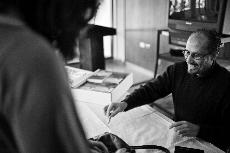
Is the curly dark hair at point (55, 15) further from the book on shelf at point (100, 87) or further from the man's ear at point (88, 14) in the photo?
the book on shelf at point (100, 87)

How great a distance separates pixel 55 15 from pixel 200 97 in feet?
4.05

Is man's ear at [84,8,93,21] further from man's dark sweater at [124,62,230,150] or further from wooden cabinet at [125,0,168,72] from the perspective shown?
wooden cabinet at [125,0,168,72]

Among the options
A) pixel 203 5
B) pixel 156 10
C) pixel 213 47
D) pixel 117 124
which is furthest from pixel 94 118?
pixel 156 10

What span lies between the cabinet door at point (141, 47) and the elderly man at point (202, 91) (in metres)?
2.59

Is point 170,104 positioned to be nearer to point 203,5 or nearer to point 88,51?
point 203,5

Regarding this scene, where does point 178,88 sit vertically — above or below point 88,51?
below

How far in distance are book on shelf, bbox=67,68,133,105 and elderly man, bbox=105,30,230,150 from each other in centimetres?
7

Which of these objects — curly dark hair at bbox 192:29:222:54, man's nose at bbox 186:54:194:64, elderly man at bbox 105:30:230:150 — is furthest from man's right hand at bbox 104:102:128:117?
curly dark hair at bbox 192:29:222:54

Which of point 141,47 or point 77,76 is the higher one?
point 77,76

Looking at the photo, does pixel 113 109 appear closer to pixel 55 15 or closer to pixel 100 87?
pixel 100 87

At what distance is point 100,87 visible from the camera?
1426 millimetres

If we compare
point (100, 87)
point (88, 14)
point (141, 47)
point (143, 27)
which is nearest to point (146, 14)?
point (143, 27)

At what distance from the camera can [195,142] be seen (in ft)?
3.59

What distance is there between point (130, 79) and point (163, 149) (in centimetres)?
67
